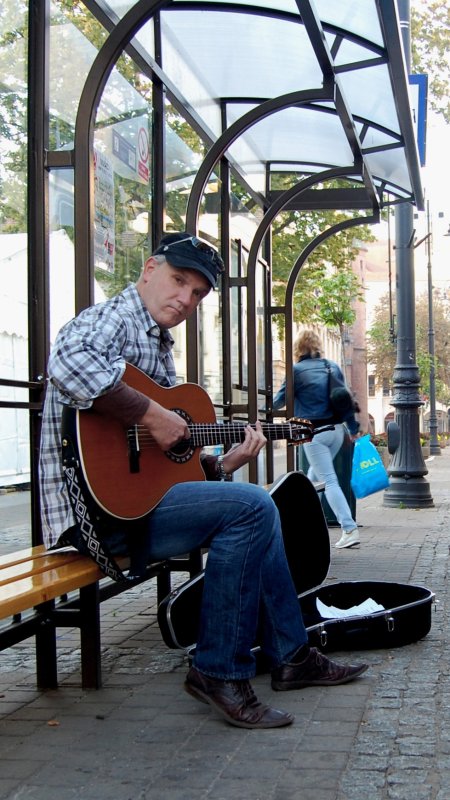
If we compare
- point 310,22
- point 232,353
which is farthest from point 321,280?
point 310,22

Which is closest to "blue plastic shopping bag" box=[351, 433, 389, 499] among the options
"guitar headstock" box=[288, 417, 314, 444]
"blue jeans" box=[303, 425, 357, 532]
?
"blue jeans" box=[303, 425, 357, 532]

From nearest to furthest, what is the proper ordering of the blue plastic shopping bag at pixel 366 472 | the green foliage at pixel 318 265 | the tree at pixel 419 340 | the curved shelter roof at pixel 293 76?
the curved shelter roof at pixel 293 76
the blue plastic shopping bag at pixel 366 472
the green foliage at pixel 318 265
the tree at pixel 419 340

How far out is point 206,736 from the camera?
136 inches

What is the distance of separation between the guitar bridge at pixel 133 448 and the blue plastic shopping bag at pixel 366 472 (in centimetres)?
701

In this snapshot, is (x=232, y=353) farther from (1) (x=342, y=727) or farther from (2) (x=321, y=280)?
(2) (x=321, y=280)

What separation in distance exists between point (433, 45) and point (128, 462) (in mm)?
21610

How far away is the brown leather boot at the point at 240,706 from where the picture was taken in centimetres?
352

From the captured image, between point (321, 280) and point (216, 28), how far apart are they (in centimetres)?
1352

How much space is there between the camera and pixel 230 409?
24.7ft

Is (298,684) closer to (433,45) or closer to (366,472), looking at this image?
(366,472)

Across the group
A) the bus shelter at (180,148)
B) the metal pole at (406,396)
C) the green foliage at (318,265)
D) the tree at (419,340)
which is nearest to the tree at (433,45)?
the green foliage at (318,265)

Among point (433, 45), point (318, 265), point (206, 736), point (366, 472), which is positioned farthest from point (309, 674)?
point (433, 45)

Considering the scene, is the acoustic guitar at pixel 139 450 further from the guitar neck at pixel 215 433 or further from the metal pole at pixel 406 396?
the metal pole at pixel 406 396

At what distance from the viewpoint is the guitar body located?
3.58 metres
